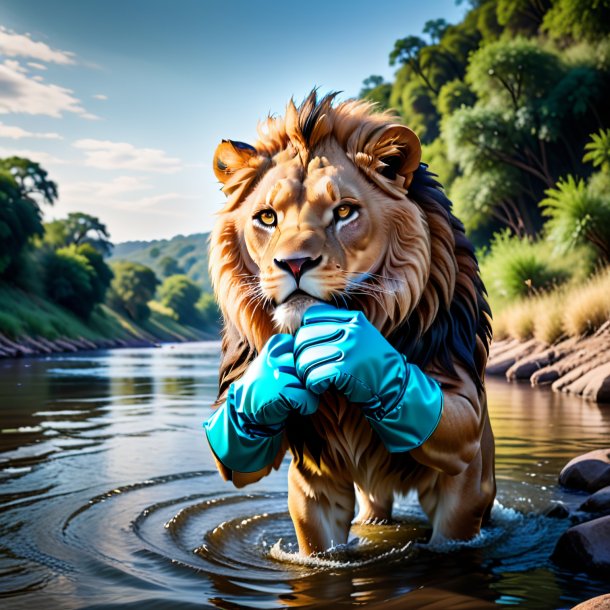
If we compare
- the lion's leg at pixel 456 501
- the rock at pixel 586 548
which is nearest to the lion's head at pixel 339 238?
the lion's leg at pixel 456 501

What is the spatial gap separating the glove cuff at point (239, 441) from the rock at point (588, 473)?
8.24 feet

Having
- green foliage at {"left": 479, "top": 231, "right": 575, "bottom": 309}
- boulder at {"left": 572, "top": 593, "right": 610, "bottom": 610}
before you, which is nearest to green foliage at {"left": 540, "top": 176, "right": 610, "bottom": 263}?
green foliage at {"left": 479, "top": 231, "right": 575, "bottom": 309}

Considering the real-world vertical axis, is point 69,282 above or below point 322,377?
above

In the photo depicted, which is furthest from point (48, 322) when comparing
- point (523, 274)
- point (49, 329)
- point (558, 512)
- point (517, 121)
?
point (558, 512)

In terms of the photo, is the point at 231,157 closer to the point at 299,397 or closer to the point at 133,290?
the point at 299,397

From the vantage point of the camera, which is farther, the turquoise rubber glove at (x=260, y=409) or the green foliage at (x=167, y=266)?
the green foliage at (x=167, y=266)

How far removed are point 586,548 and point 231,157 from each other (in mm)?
2108

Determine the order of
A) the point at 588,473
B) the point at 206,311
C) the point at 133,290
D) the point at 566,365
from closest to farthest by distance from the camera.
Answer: the point at 588,473, the point at 566,365, the point at 133,290, the point at 206,311

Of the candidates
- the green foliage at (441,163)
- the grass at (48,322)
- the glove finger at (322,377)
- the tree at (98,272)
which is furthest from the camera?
the tree at (98,272)

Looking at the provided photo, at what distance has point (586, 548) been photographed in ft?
10.0

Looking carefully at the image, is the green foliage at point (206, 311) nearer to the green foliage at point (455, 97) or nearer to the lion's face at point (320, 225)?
the green foliage at point (455, 97)

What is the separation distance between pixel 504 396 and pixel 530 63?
2109 cm

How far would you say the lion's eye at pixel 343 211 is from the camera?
109 inches

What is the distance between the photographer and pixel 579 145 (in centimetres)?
3055
